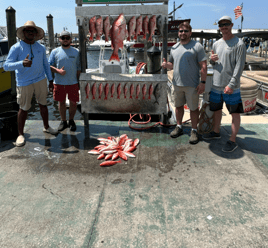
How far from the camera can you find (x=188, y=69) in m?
4.25

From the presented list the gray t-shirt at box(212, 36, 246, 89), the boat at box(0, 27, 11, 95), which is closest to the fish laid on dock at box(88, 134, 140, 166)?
the gray t-shirt at box(212, 36, 246, 89)

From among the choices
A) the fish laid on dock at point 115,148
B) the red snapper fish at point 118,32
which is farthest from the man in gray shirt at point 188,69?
the fish laid on dock at point 115,148

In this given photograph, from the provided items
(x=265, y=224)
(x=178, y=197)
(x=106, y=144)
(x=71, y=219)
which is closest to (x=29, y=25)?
(x=106, y=144)

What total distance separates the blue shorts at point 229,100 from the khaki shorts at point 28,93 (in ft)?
11.0

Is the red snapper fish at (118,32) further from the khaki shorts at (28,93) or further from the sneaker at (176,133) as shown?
the sneaker at (176,133)

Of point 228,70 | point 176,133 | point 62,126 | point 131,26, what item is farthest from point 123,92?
point 228,70

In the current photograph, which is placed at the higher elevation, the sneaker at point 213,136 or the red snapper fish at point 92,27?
the red snapper fish at point 92,27

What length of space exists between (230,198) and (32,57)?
160 inches

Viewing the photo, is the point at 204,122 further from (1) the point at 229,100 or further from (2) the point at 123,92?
(2) the point at 123,92

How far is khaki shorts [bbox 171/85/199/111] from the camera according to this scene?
4410mm

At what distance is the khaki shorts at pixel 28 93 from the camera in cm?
434

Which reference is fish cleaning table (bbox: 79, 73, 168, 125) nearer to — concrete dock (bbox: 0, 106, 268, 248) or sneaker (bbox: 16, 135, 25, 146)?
concrete dock (bbox: 0, 106, 268, 248)

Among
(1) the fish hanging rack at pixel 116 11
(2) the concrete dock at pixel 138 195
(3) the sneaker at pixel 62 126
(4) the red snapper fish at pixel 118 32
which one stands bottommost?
(2) the concrete dock at pixel 138 195

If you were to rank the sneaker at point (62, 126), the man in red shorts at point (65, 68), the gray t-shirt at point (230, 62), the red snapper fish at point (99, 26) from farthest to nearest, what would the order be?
the sneaker at point (62, 126), the man in red shorts at point (65, 68), the red snapper fish at point (99, 26), the gray t-shirt at point (230, 62)
